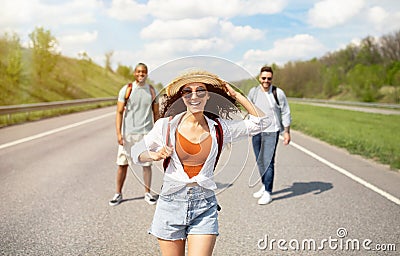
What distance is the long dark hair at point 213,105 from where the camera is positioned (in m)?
2.77

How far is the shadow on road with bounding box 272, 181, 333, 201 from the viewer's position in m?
7.13

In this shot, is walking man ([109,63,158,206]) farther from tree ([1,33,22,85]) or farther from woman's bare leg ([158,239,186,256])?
tree ([1,33,22,85])

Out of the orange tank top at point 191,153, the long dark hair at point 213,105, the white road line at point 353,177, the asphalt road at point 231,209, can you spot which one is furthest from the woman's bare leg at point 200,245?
the white road line at point 353,177

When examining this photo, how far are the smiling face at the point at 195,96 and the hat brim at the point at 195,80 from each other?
3 cm

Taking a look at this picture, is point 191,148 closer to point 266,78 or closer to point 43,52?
Answer: point 266,78

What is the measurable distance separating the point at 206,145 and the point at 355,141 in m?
12.0

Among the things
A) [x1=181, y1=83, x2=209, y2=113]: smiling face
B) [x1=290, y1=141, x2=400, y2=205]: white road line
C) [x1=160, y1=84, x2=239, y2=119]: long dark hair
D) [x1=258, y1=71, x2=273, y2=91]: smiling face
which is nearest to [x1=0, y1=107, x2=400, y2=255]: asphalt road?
[x1=290, y1=141, x2=400, y2=205]: white road line

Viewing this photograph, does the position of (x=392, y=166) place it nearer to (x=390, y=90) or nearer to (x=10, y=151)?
(x=10, y=151)

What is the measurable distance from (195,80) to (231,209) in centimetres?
382

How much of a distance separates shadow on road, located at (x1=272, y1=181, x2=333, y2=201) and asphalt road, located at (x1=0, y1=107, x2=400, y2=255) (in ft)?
0.05

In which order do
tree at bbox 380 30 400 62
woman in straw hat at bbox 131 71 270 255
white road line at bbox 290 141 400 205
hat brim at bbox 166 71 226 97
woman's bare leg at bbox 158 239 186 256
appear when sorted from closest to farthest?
1. hat brim at bbox 166 71 226 97
2. woman in straw hat at bbox 131 71 270 255
3. woman's bare leg at bbox 158 239 186 256
4. white road line at bbox 290 141 400 205
5. tree at bbox 380 30 400 62

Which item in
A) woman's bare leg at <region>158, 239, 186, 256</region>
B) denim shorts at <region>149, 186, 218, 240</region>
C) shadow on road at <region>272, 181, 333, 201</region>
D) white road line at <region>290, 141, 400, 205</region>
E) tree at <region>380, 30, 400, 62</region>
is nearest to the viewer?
denim shorts at <region>149, 186, 218, 240</region>

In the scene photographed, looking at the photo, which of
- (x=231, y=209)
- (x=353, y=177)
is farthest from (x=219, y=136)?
(x=353, y=177)

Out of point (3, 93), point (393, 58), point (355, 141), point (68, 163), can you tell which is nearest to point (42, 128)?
point (68, 163)
